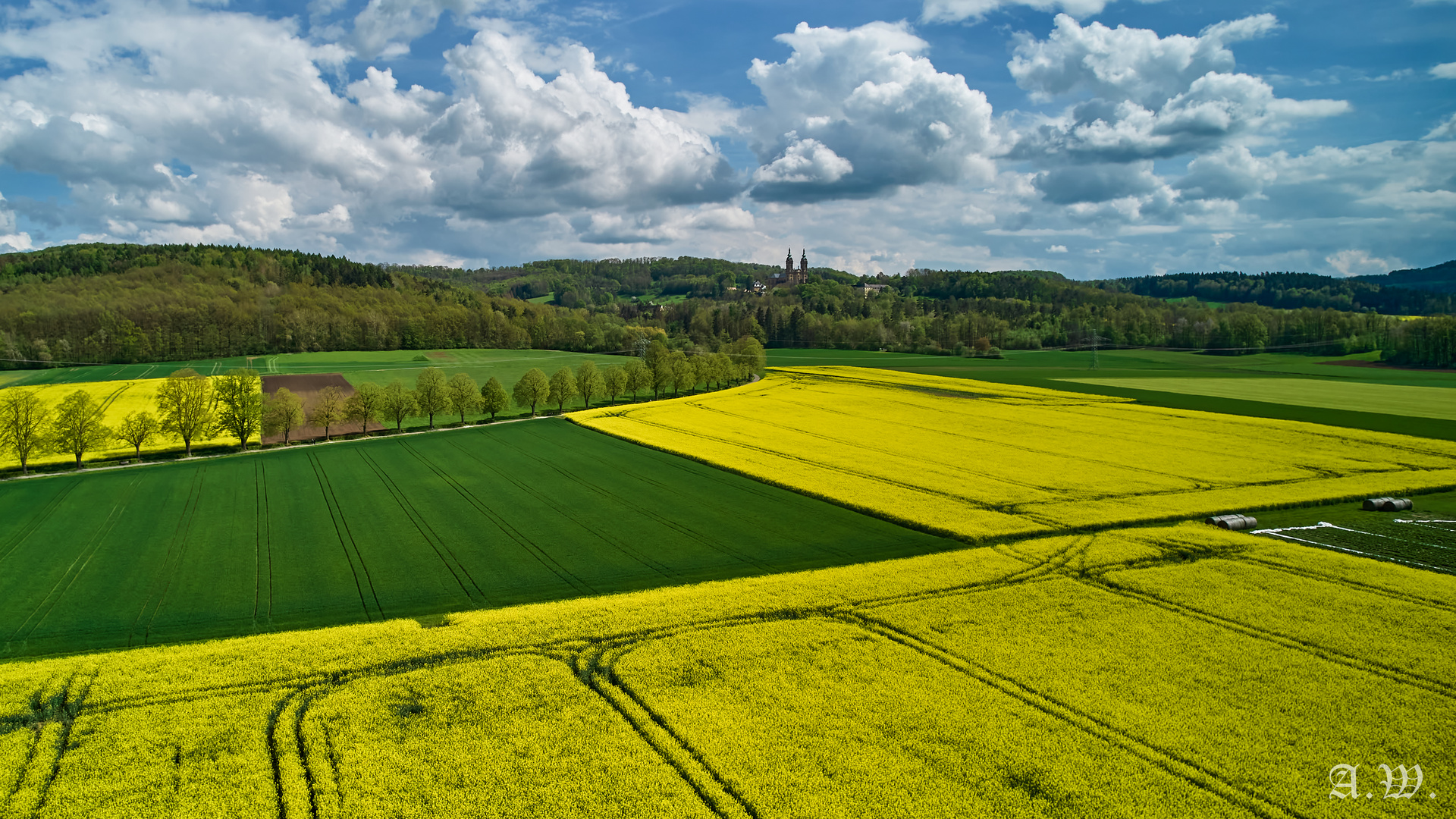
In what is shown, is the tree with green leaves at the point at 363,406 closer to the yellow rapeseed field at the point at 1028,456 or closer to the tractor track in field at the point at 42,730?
the yellow rapeseed field at the point at 1028,456

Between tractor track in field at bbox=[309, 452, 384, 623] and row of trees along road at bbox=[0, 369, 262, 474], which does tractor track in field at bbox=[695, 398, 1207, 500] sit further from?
row of trees along road at bbox=[0, 369, 262, 474]

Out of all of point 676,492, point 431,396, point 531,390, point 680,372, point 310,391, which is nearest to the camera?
point 676,492

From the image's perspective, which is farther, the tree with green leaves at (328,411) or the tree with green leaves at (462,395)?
the tree with green leaves at (462,395)

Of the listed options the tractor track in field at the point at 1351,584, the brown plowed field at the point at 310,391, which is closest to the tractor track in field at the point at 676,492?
the tractor track in field at the point at 1351,584

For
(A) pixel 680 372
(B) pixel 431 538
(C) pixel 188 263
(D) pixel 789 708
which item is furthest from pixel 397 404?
(C) pixel 188 263

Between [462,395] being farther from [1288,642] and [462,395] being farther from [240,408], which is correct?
[1288,642]

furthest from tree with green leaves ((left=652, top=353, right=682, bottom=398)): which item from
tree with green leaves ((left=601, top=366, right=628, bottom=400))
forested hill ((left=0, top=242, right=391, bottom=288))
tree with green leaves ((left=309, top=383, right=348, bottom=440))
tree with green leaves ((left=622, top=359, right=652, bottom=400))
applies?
forested hill ((left=0, top=242, right=391, bottom=288))
